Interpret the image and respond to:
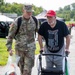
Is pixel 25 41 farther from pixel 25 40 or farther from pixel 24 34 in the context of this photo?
pixel 24 34

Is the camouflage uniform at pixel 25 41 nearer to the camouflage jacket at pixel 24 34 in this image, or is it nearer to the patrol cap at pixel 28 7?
the camouflage jacket at pixel 24 34

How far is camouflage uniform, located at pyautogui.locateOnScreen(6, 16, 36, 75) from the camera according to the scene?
738cm

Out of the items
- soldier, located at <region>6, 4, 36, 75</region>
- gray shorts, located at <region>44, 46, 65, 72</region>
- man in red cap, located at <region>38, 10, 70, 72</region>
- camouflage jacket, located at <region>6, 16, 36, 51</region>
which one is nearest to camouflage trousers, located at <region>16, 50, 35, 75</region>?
soldier, located at <region>6, 4, 36, 75</region>

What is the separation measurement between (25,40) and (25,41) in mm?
22

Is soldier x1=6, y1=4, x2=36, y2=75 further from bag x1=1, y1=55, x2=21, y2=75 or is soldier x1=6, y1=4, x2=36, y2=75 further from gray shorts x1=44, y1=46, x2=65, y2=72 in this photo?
gray shorts x1=44, y1=46, x2=65, y2=72

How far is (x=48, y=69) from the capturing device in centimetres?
671

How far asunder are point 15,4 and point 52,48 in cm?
12701

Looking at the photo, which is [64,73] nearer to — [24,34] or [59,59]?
[59,59]

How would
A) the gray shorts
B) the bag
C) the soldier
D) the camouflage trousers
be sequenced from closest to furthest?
1. the bag
2. the gray shorts
3. the soldier
4. the camouflage trousers

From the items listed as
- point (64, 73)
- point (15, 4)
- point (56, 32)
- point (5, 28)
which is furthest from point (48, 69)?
point (15, 4)

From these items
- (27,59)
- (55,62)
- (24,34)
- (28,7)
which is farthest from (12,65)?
(28,7)

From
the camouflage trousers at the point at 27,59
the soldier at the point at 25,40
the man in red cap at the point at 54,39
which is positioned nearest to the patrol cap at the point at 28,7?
the soldier at the point at 25,40

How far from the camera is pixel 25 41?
292 inches

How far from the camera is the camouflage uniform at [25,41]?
738 centimetres
